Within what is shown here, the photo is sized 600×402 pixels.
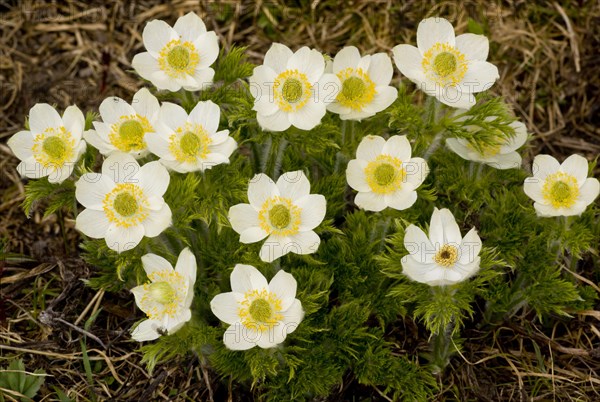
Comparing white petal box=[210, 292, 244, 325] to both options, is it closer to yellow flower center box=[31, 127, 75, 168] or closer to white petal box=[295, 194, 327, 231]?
white petal box=[295, 194, 327, 231]

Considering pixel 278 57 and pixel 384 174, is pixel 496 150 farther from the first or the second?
pixel 278 57

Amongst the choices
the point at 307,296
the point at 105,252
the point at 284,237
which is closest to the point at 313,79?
the point at 284,237

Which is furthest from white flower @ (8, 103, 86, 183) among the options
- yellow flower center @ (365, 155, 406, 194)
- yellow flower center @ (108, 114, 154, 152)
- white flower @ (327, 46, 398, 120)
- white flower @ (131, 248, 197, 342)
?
yellow flower center @ (365, 155, 406, 194)

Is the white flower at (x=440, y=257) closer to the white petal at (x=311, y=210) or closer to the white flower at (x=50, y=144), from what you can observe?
the white petal at (x=311, y=210)

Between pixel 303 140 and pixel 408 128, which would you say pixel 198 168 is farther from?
pixel 408 128

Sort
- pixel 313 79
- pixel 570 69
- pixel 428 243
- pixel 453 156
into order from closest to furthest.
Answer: pixel 428 243 < pixel 313 79 < pixel 453 156 < pixel 570 69

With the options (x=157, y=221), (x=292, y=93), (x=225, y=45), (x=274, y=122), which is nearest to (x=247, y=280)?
(x=157, y=221)

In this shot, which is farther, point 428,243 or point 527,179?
point 527,179
